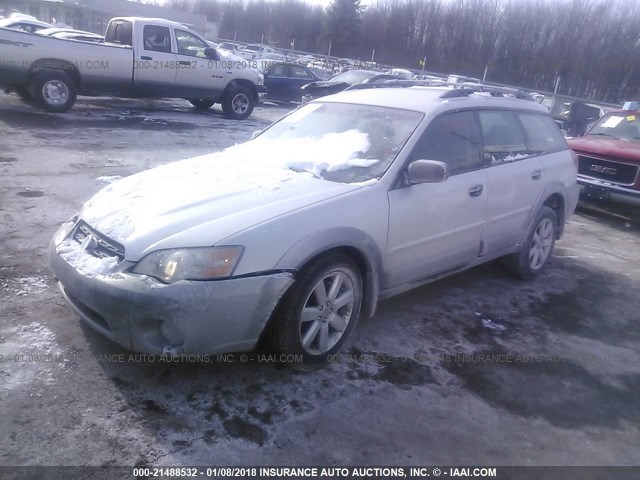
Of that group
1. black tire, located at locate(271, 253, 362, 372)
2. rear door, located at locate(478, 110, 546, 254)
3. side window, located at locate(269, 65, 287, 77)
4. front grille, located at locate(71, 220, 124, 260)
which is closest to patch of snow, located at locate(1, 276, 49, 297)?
front grille, located at locate(71, 220, 124, 260)

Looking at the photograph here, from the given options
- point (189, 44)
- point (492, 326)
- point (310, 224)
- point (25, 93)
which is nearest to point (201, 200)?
point (310, 224)

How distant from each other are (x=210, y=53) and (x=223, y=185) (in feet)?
34.9

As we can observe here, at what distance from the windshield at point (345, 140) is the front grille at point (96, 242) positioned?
4.53 feet

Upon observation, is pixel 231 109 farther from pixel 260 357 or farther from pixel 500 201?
pixel 260 357

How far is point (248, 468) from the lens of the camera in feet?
8.43

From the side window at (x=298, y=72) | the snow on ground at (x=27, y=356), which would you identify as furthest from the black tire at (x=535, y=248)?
the side window at (x=298, y=72)

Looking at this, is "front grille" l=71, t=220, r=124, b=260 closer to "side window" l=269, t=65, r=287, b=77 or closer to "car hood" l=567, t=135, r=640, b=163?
"car hood" l=567, t=135, r=640, b=163

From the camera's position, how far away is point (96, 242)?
10.6ft

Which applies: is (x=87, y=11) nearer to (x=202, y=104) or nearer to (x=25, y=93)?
(x=202, y=104)

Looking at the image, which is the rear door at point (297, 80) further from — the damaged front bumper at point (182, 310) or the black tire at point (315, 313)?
the damaged front bumper at point (182, 310)

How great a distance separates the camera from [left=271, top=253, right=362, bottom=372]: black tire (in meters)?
3.16

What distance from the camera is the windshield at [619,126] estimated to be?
9.00 metres

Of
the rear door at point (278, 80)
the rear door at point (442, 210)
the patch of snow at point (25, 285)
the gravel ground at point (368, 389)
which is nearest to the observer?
the gravel ground at point (368, 389)

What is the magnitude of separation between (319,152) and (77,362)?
2.12 meters
